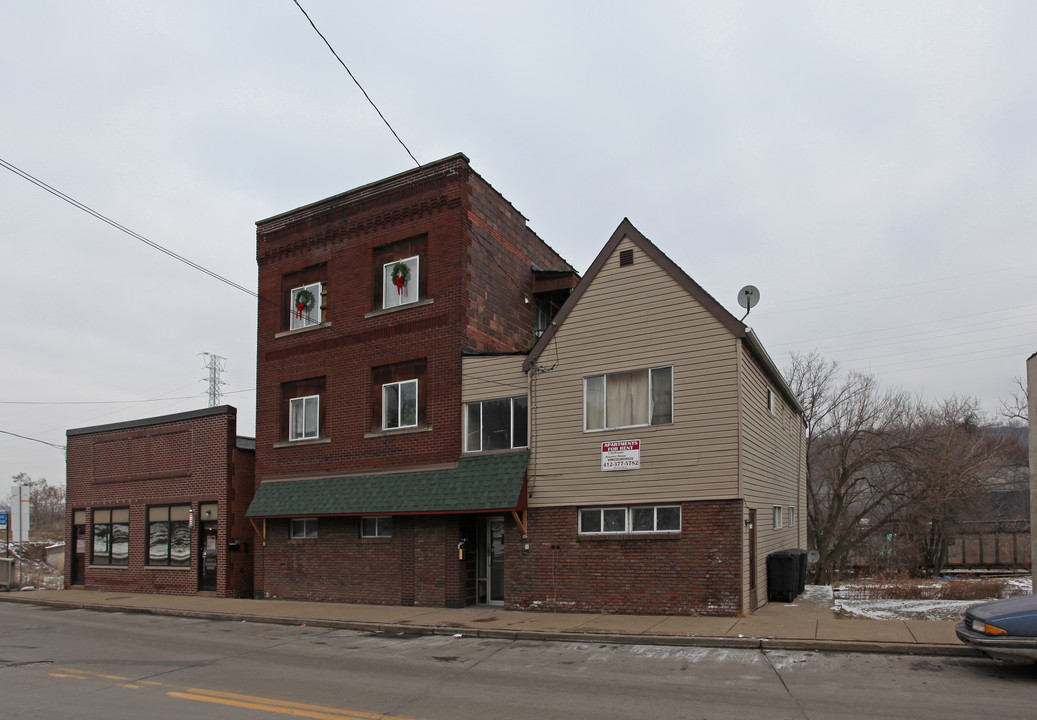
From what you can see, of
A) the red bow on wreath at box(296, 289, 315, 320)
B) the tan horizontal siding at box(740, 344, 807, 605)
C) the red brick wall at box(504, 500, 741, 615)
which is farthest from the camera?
the red bow on wreath at box(296, 289, 315, 320)

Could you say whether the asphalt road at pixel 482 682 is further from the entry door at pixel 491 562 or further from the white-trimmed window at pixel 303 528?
the white-trimmed window at pixel 303 528

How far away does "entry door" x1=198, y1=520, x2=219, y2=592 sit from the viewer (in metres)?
23.5

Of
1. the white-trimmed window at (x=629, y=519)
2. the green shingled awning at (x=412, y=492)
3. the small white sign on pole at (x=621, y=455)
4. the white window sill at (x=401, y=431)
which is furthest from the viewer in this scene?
the white window sill at (x=401, y=431)

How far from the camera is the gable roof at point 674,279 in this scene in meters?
16.1

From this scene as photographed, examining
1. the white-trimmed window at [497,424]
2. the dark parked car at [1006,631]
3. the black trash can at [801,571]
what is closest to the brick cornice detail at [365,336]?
the white-trimmed window at [497,424]

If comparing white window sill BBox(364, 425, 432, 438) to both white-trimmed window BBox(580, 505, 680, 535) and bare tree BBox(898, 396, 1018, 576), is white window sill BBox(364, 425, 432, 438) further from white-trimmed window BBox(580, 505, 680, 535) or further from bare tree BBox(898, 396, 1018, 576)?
bare tree BBox(898, 396, 1018, 576)

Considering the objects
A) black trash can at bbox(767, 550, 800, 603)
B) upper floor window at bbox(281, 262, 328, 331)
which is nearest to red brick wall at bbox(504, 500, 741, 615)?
black trash can at bbox(767, 550, 800, 603)

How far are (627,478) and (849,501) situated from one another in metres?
24.0

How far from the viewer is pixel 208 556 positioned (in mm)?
23641

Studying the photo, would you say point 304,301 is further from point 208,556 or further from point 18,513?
point 18,513

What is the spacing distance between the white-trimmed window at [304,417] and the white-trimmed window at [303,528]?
229 cm

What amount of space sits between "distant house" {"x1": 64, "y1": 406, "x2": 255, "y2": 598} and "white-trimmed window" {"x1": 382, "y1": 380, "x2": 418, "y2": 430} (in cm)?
602

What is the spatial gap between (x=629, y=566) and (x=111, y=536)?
19.2 metres

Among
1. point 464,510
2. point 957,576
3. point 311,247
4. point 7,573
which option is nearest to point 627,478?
point 464,510
